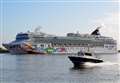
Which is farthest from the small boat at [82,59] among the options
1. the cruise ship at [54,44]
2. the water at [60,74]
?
the cruise ship at [54,44]

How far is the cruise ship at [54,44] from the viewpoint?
89188 millimetres

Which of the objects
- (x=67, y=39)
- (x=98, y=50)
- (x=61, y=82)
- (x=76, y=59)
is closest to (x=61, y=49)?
(x=67, y=39)

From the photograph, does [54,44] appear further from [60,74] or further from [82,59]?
[60,74]

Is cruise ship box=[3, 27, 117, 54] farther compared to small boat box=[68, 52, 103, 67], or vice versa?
cruise ship box=[3, 27, 117, 54]

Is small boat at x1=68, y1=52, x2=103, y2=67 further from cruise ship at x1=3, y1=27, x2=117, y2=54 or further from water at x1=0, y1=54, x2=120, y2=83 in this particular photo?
cruise ship at x1=3, y1=27, x2=117, y2=54

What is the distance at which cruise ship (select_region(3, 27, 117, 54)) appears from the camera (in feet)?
293

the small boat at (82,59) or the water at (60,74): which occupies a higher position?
the small boat at (82,59)

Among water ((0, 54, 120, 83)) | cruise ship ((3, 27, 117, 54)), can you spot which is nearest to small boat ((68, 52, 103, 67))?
water ((0, 54, 120, 83))

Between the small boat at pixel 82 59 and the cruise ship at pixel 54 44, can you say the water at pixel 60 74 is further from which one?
the cruise ship at pixel 54 44

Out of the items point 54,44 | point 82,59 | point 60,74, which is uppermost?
point 82,59

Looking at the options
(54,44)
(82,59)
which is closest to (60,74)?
(82,59)

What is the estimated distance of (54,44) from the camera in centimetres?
9294

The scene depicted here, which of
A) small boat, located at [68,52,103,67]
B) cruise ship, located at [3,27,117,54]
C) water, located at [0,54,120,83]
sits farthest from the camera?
cruise ship, located at [3,27,117,54]

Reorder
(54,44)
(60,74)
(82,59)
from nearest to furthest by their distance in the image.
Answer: (60,74) → (82,59) → (54,44)
